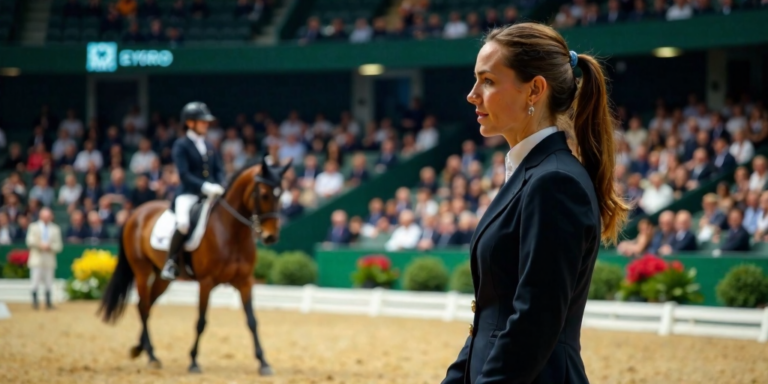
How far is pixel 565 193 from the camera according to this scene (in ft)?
7.57

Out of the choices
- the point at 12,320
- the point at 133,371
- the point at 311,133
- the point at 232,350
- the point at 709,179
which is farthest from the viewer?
the point at 311,133

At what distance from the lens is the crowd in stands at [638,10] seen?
18.2 meters

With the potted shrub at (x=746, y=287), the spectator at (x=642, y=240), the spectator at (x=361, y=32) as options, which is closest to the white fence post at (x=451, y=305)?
the spectator at (x=642, y=240)

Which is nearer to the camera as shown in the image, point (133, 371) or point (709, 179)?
point (133, 371)

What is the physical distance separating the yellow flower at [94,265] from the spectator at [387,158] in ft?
20.6

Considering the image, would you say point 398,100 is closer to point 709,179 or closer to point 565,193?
point 709,179

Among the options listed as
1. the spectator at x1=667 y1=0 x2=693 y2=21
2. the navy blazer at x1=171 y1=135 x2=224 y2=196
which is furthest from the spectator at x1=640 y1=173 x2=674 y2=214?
the navy blazer at x1=171 y1=135 x2=224 y2=196

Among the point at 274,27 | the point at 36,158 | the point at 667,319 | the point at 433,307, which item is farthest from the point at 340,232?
the point at 36,158

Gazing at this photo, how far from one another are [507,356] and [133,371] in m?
7.69

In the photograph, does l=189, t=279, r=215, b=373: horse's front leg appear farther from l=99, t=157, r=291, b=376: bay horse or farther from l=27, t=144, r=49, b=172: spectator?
l=27, t=144, r=49, b=172: spectator

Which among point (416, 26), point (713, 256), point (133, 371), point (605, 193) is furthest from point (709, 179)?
point (605, 193)

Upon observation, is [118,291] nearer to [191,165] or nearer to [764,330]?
[191,165]

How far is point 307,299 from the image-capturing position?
703 inches

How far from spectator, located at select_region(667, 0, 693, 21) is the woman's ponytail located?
16986 millimetres
